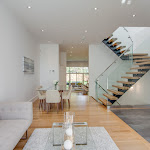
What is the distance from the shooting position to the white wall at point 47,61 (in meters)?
7.61

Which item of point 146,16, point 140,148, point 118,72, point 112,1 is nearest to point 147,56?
point 118,72

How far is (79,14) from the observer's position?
3893 mm

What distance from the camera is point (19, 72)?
14.3ft

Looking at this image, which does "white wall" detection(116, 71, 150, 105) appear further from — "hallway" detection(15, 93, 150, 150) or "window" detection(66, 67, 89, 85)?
"window" detection(66, 67, 89, 85)

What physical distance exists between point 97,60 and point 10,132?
21.2 feet

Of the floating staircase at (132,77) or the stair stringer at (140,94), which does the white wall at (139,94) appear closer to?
the stair stringer at (140,94)

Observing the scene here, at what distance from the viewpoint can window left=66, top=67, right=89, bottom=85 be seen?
51.4ft

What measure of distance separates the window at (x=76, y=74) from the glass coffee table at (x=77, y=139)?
13389 mm

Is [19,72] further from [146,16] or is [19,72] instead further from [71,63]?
[71,63]

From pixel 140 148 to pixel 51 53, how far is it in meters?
6.33

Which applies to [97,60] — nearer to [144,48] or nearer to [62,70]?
[144,48]

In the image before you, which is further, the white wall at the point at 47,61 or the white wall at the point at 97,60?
the white wall at the point at 97,60

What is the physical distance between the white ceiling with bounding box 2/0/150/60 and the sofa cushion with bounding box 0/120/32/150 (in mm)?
2689

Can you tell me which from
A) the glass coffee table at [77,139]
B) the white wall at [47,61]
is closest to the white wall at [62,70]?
the white wall at [47,61]
